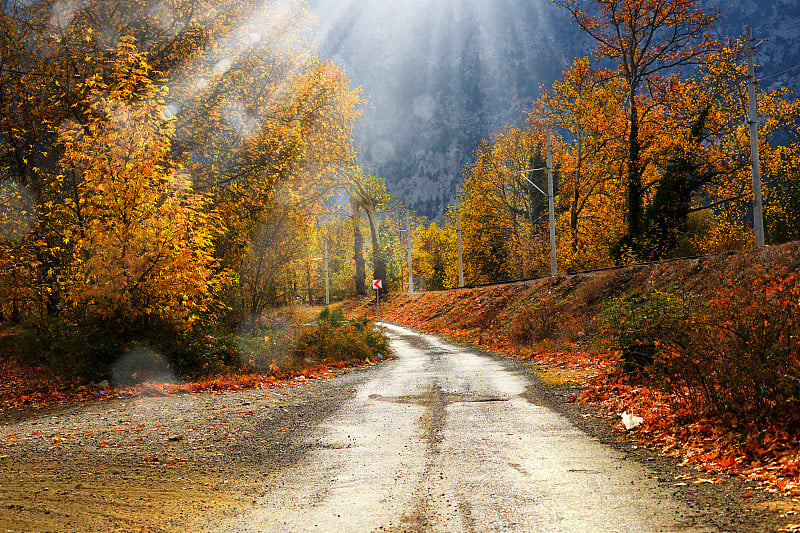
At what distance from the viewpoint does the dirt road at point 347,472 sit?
17.9 ft

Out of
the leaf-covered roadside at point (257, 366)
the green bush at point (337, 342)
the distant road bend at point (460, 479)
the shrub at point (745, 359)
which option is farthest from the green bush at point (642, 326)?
the green bush at point (337, 342)

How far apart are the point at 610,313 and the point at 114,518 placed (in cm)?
1005

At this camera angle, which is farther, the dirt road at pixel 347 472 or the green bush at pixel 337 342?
the green bush at pixel 337 342

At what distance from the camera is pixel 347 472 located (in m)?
7.40

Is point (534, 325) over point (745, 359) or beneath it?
A: beneath

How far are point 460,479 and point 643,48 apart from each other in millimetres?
33560

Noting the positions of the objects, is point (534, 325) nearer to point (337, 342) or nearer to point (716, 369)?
point (337, 342)

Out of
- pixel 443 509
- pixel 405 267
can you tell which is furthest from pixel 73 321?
pixel 405 267

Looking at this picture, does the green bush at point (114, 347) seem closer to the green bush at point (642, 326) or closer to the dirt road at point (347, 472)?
the dirt road at point (347, 472)

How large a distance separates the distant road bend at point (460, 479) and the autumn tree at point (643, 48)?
2383 centimetres

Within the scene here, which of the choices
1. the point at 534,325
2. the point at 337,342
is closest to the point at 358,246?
the point at 534,325

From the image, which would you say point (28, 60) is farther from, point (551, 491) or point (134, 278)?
point (551, 491)

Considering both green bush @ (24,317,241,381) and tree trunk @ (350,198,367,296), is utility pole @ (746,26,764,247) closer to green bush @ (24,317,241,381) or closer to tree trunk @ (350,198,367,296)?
green bush @ (24,317,241,381)

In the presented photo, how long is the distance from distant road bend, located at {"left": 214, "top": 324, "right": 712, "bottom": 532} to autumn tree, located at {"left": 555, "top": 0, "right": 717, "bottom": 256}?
78.2 ft
